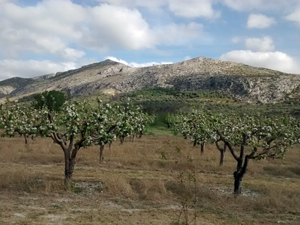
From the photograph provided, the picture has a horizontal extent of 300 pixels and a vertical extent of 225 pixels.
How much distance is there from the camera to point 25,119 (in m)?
18.3

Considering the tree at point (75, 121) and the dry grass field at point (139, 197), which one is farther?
the tree at point (75, 121)

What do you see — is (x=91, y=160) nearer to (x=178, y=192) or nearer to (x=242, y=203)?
(x=178, y=192)

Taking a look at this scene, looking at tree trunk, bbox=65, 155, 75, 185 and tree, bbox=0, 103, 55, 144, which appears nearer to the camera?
tree, bbox=0, 103, 55, 144

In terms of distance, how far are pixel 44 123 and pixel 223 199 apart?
11590 millimetres

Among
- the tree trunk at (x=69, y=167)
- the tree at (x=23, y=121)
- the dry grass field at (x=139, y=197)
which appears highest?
the tree at (x=23, y=121)

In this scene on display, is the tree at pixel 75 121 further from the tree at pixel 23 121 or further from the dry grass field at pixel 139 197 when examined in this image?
the dry grass field at pixel 139 197

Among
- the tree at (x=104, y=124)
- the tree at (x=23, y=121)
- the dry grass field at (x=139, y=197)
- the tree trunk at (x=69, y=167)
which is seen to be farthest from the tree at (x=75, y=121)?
the dry grass field at (x=139, y=197)

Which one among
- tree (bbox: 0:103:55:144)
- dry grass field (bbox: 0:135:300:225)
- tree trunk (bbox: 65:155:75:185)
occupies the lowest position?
dry grass field (bbox: 0:135:300:225)

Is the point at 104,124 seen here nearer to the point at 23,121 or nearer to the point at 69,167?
the point at 69,167

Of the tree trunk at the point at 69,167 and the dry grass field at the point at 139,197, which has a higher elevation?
the tree trunk at the point at 69,167

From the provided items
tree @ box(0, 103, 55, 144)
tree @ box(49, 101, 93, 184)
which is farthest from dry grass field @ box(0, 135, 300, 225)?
tree @ box(0, 103, 55, 144)

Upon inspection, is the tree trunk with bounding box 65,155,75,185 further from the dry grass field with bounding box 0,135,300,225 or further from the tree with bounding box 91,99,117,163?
the tree with bounding box 91,99,117,163

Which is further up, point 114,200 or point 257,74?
point 257,74

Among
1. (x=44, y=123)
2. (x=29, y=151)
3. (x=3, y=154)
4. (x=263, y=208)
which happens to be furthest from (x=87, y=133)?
(x=29, y=151)
